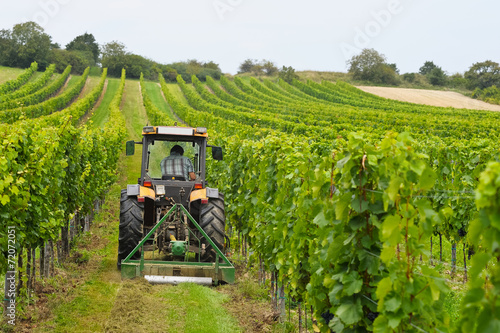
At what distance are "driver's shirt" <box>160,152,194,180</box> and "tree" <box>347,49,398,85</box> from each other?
82633 mm

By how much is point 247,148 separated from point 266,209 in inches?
127

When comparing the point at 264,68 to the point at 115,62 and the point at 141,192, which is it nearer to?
the point at 115,62

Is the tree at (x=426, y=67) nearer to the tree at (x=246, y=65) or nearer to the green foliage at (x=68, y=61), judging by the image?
the tree at (x=246, y=65)

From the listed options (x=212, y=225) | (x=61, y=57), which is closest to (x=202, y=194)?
(x=212, y=225)

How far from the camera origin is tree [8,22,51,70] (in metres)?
76.1

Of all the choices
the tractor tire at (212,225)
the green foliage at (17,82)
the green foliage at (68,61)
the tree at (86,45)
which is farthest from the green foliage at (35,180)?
the tree at (86,45)

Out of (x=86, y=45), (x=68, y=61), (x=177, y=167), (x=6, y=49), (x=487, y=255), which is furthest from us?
(x=86, y=45)

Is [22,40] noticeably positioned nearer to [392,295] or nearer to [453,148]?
[453,148]

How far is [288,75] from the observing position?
294 ft

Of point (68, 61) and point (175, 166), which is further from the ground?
point (68, 61)

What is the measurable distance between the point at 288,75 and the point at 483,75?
30.7m

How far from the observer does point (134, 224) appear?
9.00 meters

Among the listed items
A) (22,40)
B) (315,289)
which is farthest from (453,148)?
(22,40)

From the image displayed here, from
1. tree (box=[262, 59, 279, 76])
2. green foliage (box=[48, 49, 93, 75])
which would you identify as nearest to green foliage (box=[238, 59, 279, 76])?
tree (box=[262, 59, 279, 76])
